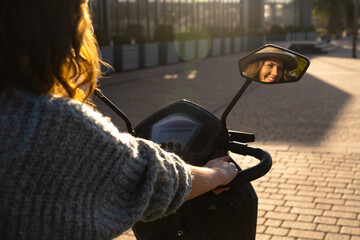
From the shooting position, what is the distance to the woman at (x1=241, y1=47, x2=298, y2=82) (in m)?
1.93

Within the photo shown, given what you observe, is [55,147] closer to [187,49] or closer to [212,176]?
[212,176]

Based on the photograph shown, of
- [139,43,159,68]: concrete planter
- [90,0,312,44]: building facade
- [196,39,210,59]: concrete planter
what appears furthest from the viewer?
[196,39,210,59]: concrete planter

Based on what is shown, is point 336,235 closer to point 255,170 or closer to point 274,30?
point 255,170

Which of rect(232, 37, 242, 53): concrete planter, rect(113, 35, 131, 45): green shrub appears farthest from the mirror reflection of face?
rect(232, 37, 242, 53): concrete planter

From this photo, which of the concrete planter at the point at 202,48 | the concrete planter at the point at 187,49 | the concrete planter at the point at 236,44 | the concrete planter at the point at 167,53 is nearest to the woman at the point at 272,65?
the concrete planter at the point at 167,53

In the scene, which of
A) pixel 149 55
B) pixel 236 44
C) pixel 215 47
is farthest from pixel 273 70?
pixel 236 44

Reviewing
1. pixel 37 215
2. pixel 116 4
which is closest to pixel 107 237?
pixel 37 215

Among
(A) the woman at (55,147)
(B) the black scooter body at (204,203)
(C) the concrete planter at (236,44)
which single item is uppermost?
(A) the woman at (55,147)

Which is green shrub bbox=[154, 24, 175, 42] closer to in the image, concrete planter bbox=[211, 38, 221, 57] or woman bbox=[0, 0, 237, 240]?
concrete planter bbox=[211, 38, 221, 57]

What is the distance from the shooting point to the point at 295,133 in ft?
26.2

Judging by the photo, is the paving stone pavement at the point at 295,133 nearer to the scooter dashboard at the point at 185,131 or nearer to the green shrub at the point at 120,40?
the green shrub at the point at 120,40

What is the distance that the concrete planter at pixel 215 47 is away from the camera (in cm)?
2901

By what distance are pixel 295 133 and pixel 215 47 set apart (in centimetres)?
2188

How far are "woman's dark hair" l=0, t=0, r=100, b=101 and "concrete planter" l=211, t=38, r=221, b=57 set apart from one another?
2786cm
